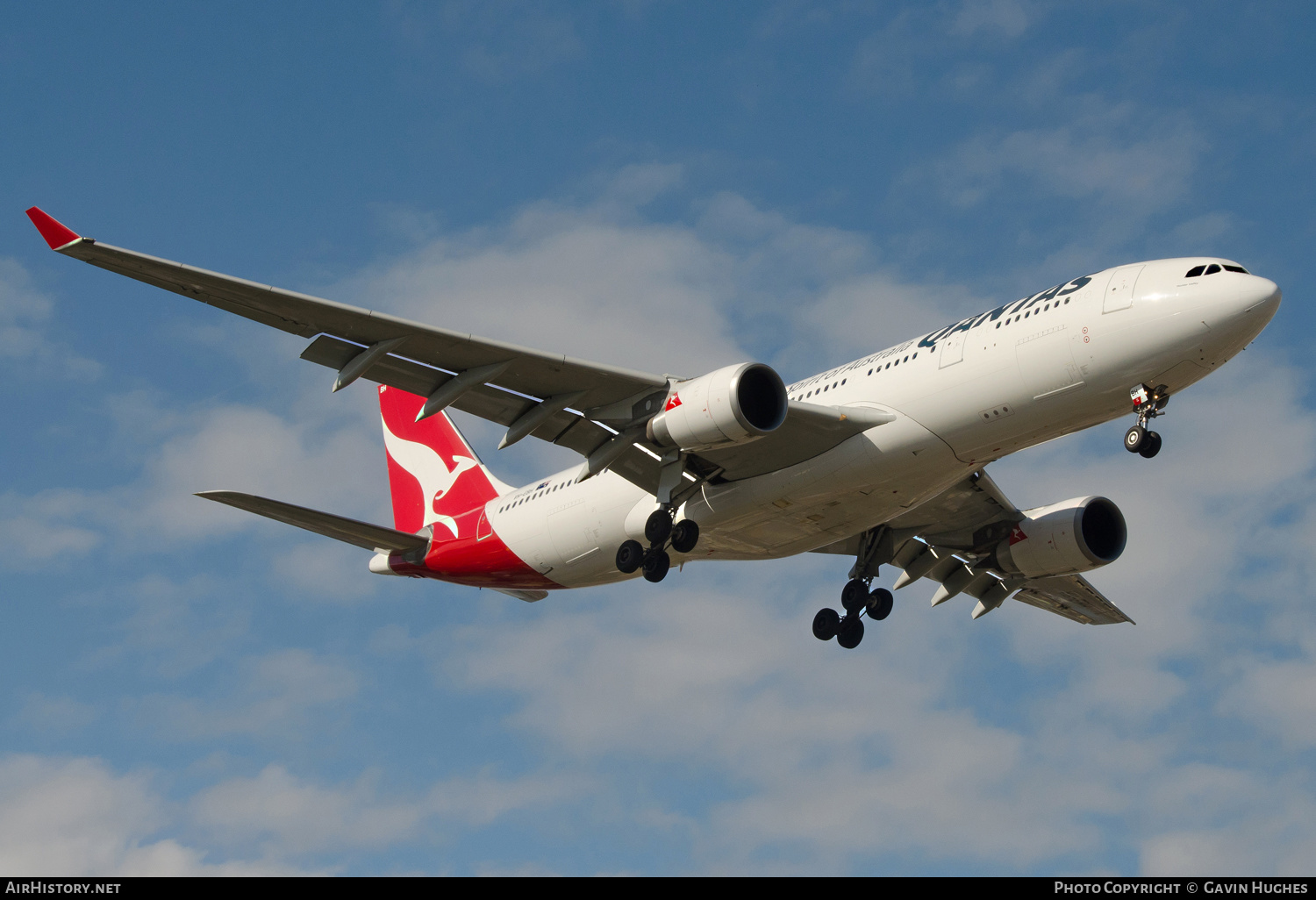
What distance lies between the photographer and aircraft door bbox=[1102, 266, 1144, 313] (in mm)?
22625

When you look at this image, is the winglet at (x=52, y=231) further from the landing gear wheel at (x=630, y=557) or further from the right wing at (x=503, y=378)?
the landing gear wheel at (x=630, y=557)

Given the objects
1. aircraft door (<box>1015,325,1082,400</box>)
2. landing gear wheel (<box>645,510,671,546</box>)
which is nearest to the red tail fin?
landing gear wheel (<box>645,510,671,546</box>)

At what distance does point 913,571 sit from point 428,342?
574 inches

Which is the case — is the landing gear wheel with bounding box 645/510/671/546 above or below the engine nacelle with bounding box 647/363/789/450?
below

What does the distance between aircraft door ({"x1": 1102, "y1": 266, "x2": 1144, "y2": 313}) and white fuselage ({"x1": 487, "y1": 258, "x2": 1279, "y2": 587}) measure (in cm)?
2

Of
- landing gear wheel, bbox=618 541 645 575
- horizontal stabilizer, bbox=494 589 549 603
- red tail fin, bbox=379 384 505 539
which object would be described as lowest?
landing gear wheel, bbox=618 541 645 575

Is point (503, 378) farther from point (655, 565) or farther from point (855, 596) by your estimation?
point (855, 596)

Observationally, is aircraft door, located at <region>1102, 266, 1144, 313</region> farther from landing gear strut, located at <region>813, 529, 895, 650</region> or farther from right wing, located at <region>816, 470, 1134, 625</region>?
landing gear strut, located at <region>813, 529, 895, 650</region>

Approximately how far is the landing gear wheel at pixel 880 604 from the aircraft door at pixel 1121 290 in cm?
1055

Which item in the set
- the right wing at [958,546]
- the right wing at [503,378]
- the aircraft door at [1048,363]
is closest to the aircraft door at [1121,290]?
the aircraft door at [1048,363]

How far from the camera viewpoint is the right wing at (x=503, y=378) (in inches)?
882

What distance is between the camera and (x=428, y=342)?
23734mm
